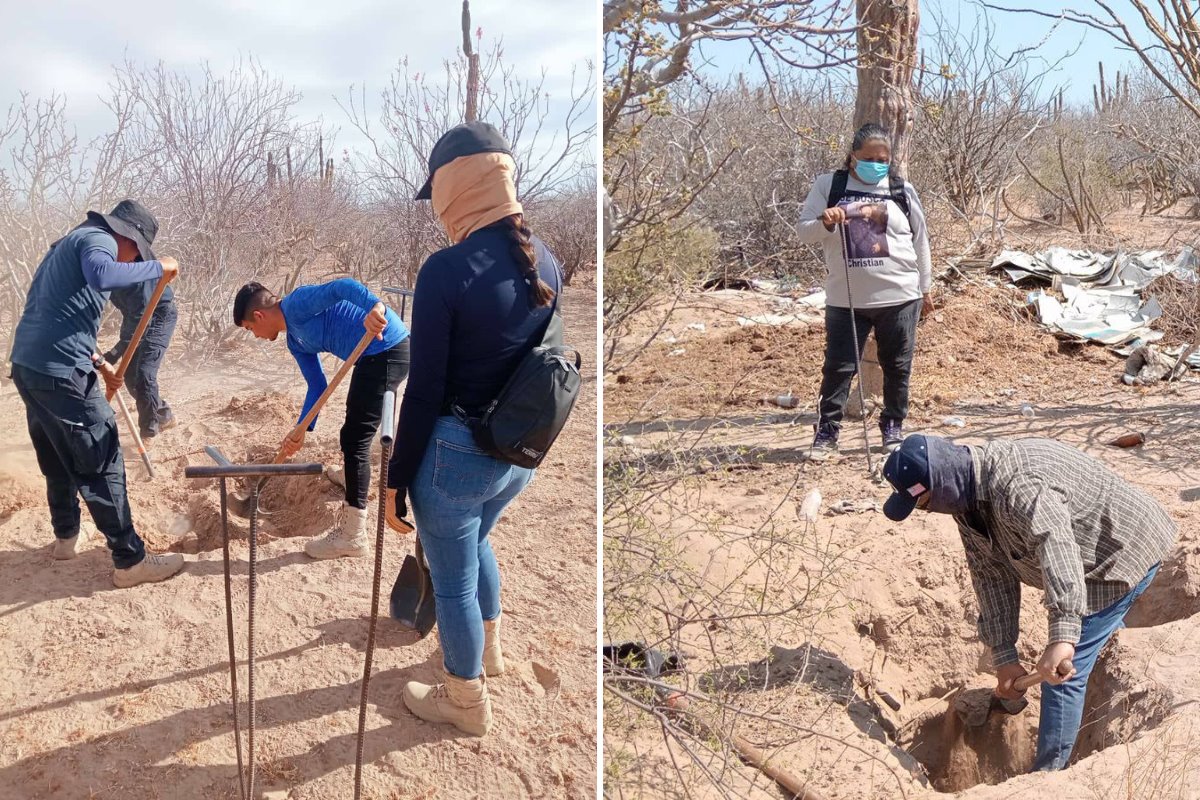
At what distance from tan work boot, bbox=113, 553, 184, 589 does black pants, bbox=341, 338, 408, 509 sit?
0.68m

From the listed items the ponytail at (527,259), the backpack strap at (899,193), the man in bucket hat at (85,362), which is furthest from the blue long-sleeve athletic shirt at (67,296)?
the backpack strap at (899,193)

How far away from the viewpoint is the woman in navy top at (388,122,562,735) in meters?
2.36

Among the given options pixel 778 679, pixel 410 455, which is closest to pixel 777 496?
pixel 778 679

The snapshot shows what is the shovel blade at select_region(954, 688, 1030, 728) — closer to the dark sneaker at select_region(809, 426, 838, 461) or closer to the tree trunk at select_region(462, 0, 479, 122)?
the dark sneaker at select_region(809, 426, 838, 461)

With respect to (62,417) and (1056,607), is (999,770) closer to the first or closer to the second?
(1056,607)

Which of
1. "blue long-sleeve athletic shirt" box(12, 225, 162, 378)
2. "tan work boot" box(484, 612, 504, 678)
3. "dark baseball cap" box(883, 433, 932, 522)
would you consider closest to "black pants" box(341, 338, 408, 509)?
"blue long-sleeve athletic shirt" box(12, 225, 162, 378)

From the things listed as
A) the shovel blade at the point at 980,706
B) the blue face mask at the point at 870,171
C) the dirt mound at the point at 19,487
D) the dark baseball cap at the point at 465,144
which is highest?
the blue face mask at the point at 870,171

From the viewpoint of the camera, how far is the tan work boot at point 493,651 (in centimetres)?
326

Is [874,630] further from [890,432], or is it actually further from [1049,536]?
A: [890,432]

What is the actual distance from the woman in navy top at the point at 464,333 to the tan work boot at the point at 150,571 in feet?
5.41

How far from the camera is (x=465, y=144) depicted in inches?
97.3

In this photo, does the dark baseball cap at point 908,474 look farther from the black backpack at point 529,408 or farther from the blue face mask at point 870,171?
the blue face mask at point 870,171

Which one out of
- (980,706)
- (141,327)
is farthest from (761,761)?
(141,327)

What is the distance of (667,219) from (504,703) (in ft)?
5.80
